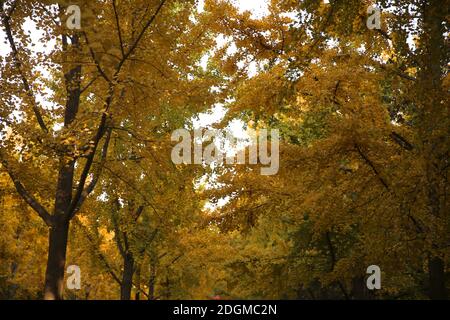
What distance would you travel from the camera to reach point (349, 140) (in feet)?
23.3

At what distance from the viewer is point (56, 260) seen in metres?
8.09

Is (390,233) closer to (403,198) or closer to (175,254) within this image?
(403,198)

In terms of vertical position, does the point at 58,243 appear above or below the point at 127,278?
above

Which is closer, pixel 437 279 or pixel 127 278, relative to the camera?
pixel 437 279

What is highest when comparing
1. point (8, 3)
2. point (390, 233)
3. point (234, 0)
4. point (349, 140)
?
point (234, 0)

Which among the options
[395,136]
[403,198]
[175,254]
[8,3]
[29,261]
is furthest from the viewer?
[29,261]

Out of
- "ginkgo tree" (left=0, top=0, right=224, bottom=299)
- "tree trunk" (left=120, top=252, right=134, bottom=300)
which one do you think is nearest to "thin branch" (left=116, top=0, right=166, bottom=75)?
"ginkgo tree" (left=0, top=0, right=224, bottom=299)

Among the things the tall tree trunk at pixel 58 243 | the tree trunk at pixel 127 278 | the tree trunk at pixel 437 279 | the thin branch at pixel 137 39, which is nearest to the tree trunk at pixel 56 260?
the tall tree trunk at pixel 58 243

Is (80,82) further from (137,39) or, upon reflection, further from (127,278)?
(127,278)

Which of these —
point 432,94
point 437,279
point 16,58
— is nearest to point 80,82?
point 16,58

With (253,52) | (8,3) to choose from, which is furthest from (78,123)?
(253,52)

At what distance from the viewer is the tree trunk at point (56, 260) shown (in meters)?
8.02

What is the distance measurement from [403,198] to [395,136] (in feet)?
9.67
